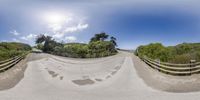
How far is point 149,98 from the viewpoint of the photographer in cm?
1073

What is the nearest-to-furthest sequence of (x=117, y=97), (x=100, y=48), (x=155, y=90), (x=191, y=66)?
(x=117, y=97), (x=155, y=90), (x=191, y=66), (x=100, y=48)

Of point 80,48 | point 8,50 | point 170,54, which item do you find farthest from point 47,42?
point 170,54

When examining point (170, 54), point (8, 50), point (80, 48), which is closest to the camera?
point (170, 54)

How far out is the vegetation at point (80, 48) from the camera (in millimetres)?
62625

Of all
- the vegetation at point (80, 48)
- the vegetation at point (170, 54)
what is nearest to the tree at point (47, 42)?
the vegetation at point (80, 48)

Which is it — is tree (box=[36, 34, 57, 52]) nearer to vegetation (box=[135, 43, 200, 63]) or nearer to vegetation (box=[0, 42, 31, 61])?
vegetation (box=[0, 42, 31, 61])

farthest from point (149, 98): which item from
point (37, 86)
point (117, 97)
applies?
point (37, 86)

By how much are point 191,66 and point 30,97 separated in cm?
1080

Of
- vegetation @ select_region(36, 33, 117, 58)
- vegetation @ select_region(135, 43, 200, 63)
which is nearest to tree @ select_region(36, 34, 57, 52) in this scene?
vegetation @ select_region(36, 33, 117, 58)

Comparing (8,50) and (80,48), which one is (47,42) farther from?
(8,50)

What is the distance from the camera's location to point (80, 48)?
67.2 meters

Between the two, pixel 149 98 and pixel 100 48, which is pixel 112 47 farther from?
pixel 149 98

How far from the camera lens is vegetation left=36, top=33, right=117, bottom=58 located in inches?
2466

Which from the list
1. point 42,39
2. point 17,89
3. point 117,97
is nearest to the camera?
point 117,97
